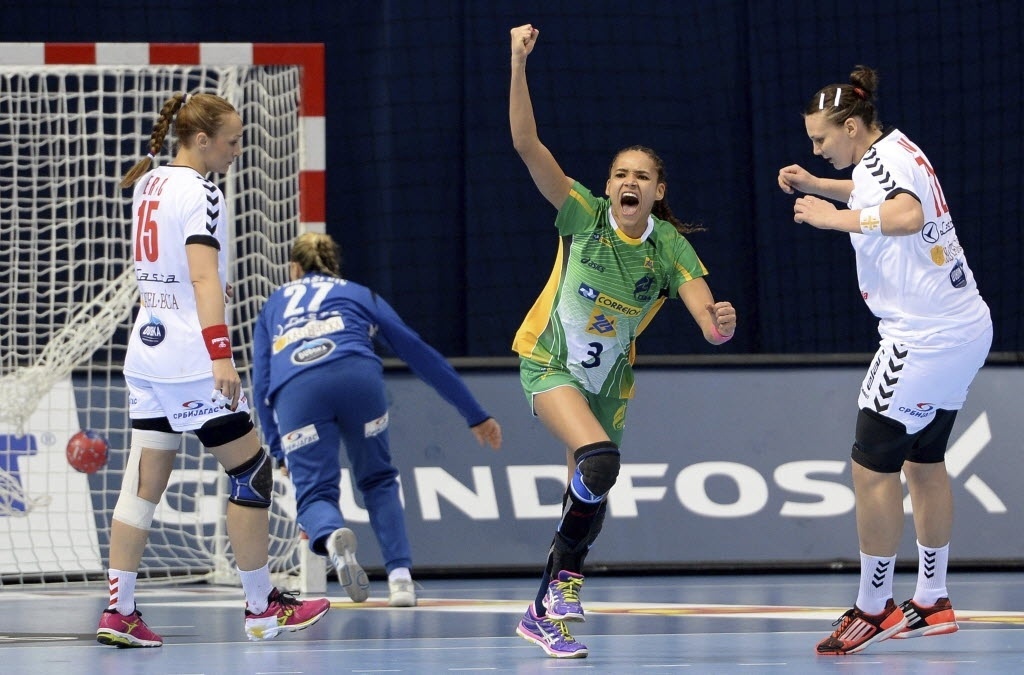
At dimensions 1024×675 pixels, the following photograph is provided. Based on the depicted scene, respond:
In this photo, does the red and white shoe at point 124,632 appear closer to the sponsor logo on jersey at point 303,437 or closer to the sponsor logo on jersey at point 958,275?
the sponsor logo on jersey at point 303,437

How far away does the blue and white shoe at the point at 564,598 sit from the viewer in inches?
184

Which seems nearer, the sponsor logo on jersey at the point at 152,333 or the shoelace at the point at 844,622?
the shoelace at the point at 844,622

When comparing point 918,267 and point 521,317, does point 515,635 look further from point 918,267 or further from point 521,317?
point 521,317

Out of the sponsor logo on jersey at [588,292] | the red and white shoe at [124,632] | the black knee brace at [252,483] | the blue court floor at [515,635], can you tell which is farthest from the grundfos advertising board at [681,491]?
the sponsor logo on jersey at [588,292]

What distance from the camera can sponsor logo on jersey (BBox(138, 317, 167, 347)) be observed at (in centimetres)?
488

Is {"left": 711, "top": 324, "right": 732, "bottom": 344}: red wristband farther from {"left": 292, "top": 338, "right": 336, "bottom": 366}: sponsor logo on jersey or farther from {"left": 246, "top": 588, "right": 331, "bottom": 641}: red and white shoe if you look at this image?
{"left": 292, "top": 338, "right": 336, "bottom": 366}: sponsor logo on jersey

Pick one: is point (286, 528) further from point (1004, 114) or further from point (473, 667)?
point (1004, 114)

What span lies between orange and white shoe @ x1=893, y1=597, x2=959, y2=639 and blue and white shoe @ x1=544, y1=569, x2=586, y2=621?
107 cm

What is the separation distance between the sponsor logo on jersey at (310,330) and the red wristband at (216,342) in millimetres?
1549

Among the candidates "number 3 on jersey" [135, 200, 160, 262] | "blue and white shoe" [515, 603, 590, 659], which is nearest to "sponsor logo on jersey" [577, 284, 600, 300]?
"blue and white shoe" [515, 603, 590, 659]

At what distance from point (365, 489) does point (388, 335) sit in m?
A: 0.64

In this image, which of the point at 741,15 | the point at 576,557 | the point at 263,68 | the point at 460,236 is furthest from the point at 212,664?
the point at 741,15

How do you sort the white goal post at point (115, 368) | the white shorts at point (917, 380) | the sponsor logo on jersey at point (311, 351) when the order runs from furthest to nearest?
the white goal post at point (115, 368), the sponsor logo on jersey at point (311, 351), the white shorts at point (917, 380)

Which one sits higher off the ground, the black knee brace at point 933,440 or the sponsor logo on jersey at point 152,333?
the sponsor logo on jersey at point 152,333
